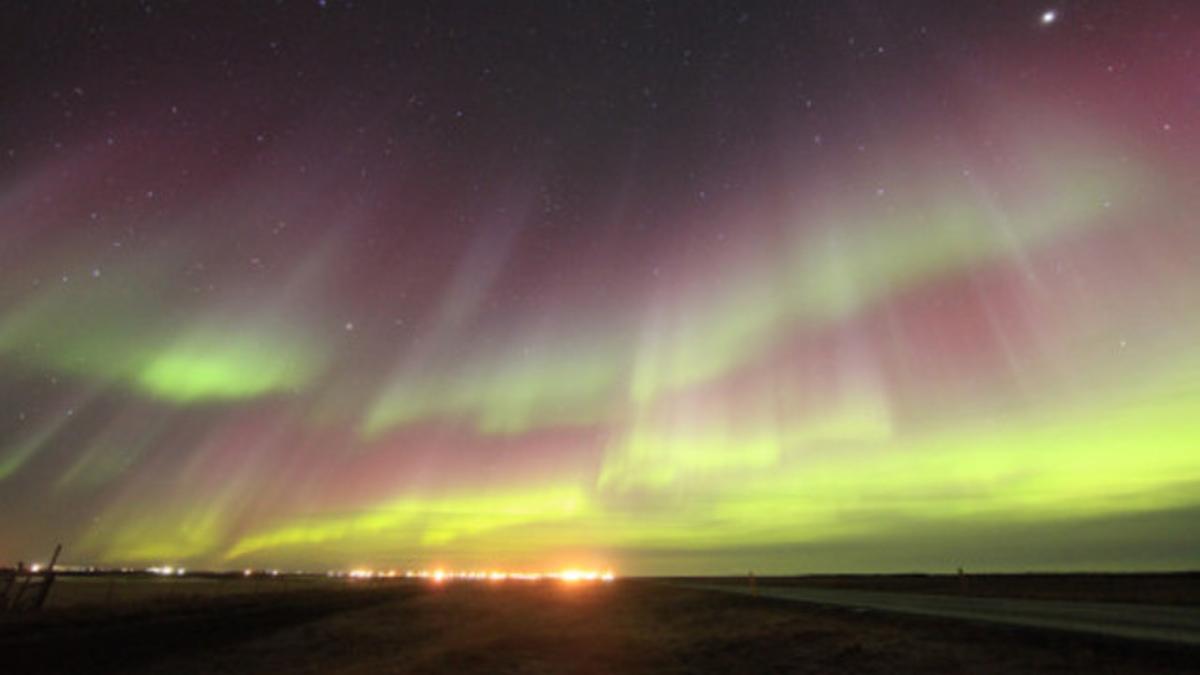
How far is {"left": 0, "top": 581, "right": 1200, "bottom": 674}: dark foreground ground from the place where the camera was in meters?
16.8

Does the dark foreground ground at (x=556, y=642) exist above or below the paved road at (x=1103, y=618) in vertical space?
below

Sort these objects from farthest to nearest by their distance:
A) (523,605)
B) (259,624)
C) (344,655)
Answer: (523,605), (259,624), (344,655)

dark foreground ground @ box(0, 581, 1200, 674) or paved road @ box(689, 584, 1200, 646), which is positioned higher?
paved road @ box(689, 584, 1200, 646)

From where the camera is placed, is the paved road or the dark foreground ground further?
the paved road

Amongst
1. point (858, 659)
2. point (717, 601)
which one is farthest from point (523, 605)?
point (858, 659)

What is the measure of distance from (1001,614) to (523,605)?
28.8m

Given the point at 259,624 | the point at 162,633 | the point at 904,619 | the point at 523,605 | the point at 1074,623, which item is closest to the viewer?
the point at 1074,623

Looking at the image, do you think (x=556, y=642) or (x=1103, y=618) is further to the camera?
(x=556, y=642)

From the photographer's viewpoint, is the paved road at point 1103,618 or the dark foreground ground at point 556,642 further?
the paved road at point 1103,618

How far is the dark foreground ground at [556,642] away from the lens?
16781 mm

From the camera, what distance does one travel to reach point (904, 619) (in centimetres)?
2441

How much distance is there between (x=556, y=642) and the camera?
1104 inches

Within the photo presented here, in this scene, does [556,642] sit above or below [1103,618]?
below

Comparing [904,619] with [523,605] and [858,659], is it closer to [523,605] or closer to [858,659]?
[858,659]
